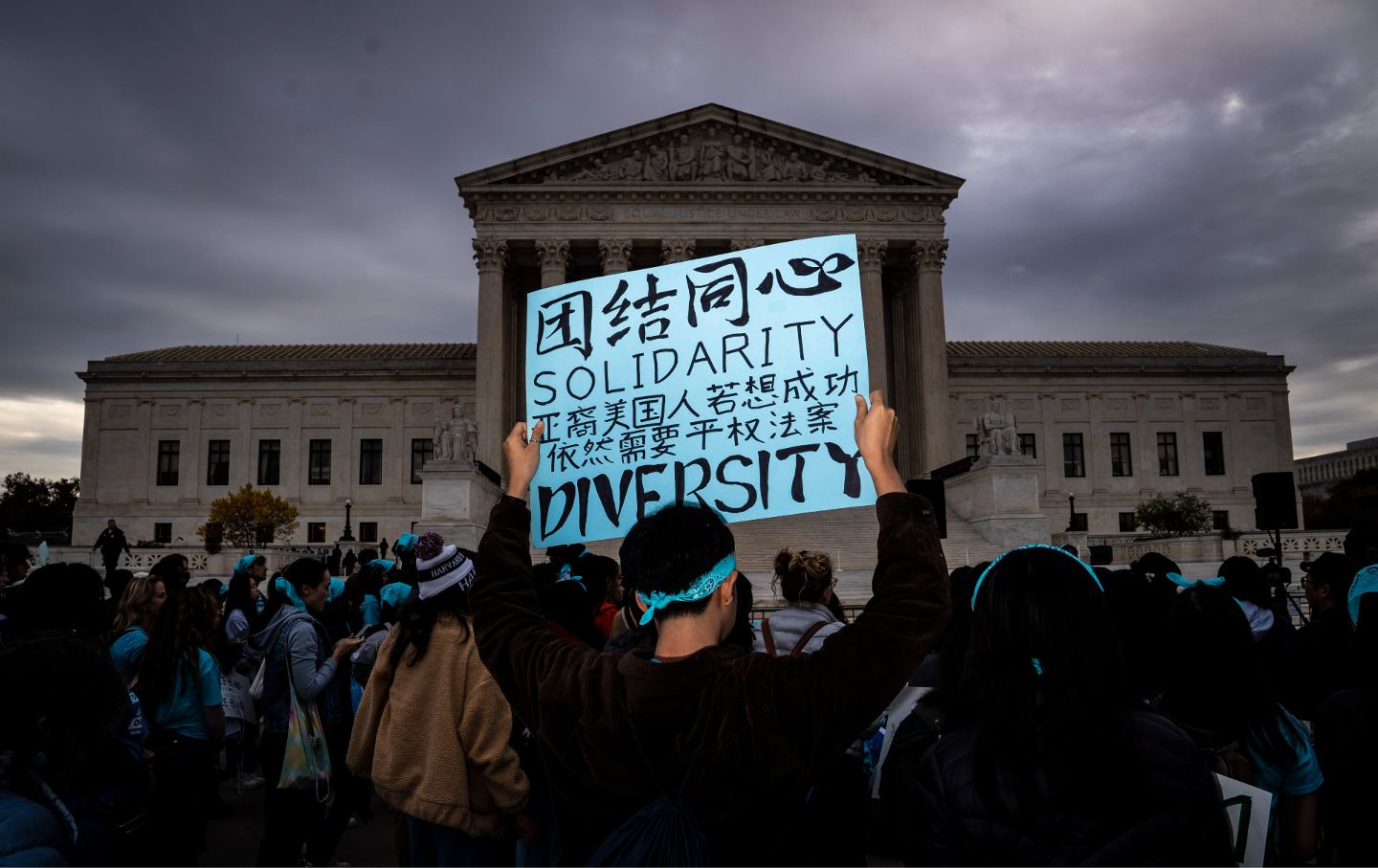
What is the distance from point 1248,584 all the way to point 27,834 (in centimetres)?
570

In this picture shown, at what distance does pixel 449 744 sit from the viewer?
3904 millimetres

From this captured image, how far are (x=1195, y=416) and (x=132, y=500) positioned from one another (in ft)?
185

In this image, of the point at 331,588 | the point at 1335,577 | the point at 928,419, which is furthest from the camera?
the point at 928,419

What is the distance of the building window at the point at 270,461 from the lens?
49312mm

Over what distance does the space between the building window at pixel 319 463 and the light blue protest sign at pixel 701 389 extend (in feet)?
155

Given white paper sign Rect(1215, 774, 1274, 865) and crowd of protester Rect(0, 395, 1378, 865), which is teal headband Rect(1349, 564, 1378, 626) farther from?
white paper sign Rect(1215, 774, 1274, 865)

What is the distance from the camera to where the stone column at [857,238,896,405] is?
37.2 metres

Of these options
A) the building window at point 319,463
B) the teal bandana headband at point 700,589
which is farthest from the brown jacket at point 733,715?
the building window at point 319,463

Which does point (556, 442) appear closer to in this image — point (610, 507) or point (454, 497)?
point (610, 507)

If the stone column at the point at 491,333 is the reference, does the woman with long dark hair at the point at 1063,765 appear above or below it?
below

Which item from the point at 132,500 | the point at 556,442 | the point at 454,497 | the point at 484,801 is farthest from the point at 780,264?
the point at 132,500

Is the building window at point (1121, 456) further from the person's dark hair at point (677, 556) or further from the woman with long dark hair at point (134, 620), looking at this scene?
the person's dark hair at point (677, 556)

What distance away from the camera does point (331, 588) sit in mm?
9977

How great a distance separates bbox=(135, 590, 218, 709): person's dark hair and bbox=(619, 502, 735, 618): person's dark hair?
12.3 feet
